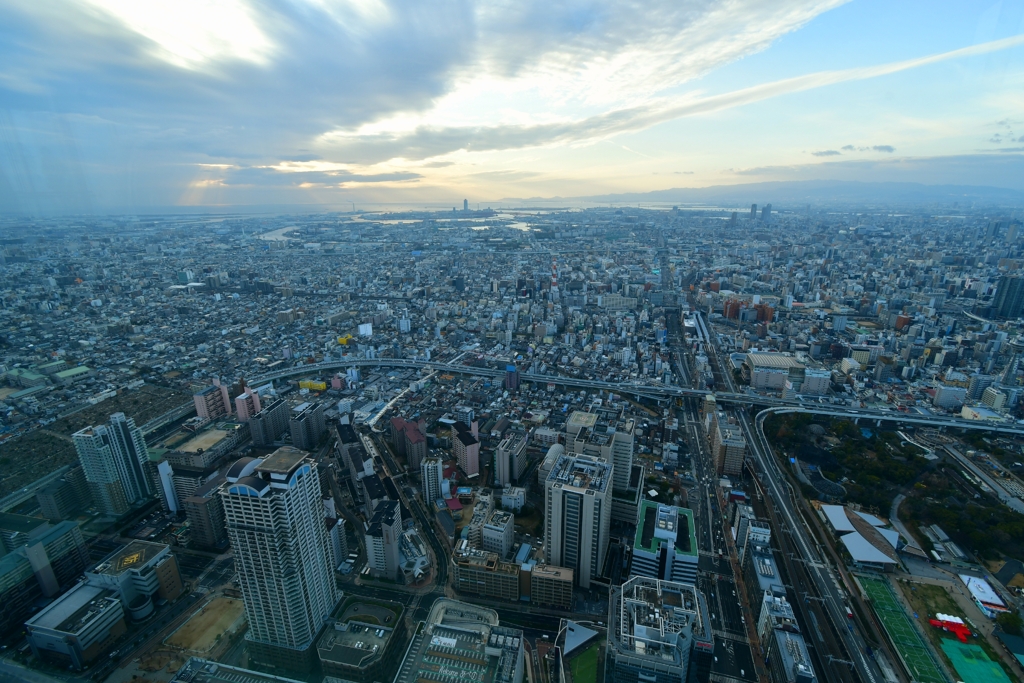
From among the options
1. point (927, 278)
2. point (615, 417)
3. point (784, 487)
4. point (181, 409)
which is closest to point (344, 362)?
point (181, 409)

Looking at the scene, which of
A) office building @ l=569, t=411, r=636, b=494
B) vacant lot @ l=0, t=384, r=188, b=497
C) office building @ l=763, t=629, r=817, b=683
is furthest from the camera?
office building @ l=569, t=411, r=636, b=494

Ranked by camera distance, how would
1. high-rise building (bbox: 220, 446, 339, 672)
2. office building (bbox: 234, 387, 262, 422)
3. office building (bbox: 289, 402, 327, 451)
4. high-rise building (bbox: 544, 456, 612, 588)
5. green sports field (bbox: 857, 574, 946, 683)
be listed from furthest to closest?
office building (bbox: 234, 387, 262, 422) → office building (bbox: 289, 402, 327, 451) → high-rise building (bbox: 544, 456, 612, 588) → green sports field (bbox: 857, 574, 946, 683) → high-rise building (bbox: 220, 446, 339, 672)

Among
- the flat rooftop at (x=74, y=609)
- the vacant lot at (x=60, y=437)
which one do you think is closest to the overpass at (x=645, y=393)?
the vacant lot at (x=60, y=437)

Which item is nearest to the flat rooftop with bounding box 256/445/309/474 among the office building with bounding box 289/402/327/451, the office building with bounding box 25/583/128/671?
the office building with bounding box 25/583/128/671

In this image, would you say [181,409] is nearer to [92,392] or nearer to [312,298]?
[92,392]

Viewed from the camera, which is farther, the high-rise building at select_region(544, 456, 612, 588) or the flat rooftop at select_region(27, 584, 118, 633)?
the high-rise building at select_region(544, 456, 612, 588)

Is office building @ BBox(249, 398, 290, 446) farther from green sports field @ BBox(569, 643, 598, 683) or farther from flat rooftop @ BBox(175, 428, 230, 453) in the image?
green sports field @ BBox(569, 643, 598, 683)
